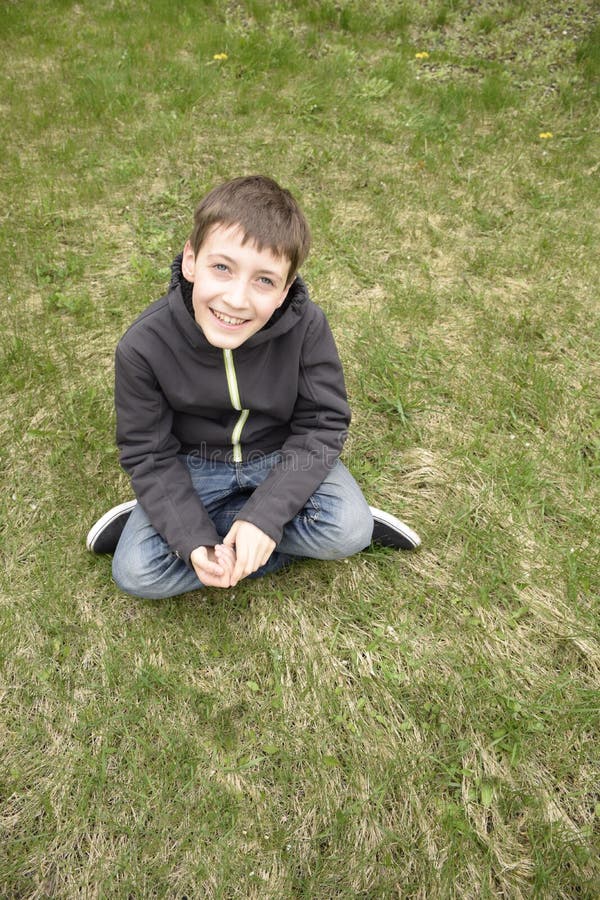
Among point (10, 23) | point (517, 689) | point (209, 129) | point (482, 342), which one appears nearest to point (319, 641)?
point (517, 689)

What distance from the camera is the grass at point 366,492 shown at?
1789 millimetres

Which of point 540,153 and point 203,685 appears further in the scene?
point 540,153

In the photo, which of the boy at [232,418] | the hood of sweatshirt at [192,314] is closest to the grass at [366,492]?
the boy at [232,418]

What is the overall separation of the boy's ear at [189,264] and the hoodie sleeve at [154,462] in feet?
0.95

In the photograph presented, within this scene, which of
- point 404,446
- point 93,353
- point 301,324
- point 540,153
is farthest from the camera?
point 540,153

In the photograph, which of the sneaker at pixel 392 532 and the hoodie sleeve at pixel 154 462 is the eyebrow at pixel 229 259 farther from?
the sneaker at pixel 392 532

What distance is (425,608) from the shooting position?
227 cm

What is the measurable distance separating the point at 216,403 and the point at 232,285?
1.40ft

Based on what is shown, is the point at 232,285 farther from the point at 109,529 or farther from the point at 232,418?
the point at 109,529

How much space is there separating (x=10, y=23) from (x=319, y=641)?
17.9 feet

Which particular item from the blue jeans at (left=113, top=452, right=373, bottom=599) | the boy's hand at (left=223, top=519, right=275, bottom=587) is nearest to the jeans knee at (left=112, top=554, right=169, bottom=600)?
the blue jeans at (left=113, top=452, right=373, bottom=599)

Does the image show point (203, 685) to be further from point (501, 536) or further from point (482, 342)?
point (482, 342)
